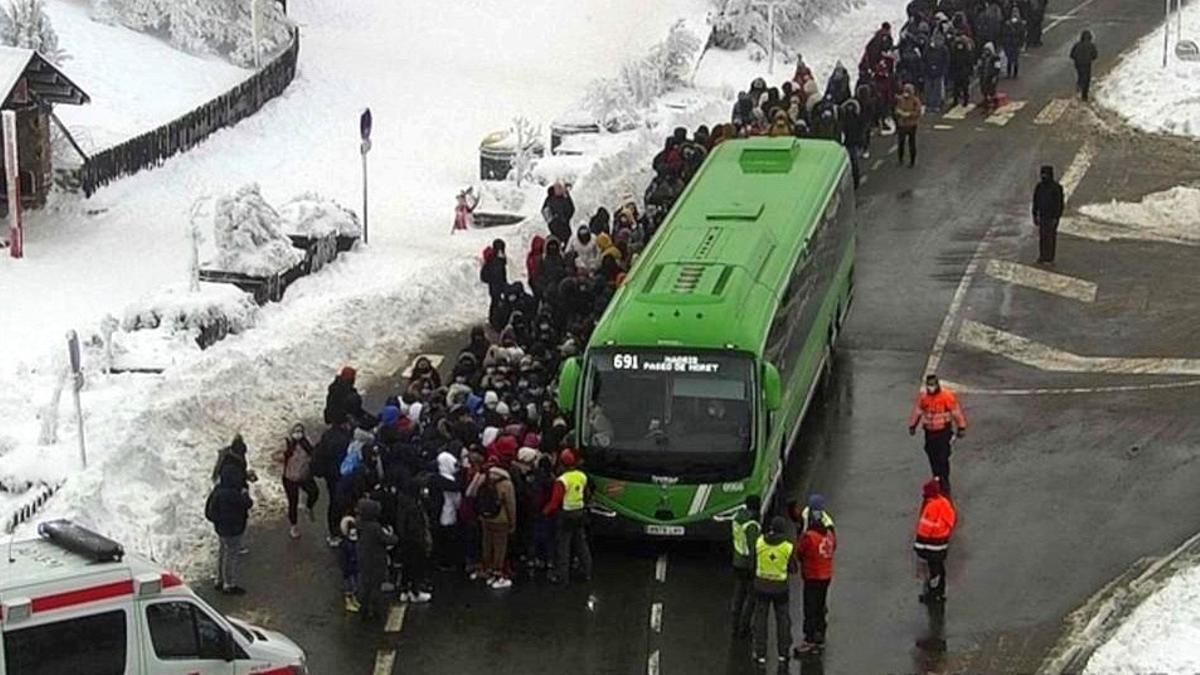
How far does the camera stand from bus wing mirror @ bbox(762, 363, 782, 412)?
824 inches

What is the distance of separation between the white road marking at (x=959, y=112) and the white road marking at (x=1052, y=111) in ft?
4.48

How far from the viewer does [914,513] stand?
22.3m

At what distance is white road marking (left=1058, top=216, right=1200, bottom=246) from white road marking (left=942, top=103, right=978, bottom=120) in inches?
288

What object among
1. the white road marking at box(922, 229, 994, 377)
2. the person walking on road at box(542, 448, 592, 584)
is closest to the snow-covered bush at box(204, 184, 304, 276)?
the white road marking at box(922, 229, 994, 377)

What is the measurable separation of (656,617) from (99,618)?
6342mm

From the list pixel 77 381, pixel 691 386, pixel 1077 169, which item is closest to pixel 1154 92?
pixel 1077 169

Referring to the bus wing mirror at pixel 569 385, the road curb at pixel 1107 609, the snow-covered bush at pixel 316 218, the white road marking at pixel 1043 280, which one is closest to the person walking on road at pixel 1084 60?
the white road marking at pixel 1043 280

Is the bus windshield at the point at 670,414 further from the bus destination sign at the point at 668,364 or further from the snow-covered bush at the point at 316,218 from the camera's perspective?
the snow-covered bush at the point at 316,218

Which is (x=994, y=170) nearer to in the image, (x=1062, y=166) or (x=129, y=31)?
(x=1062, y=166)

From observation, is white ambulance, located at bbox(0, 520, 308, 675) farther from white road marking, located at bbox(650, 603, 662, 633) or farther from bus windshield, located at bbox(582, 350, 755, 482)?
bus windshield, located at bbox(582, 350, 755, 482)

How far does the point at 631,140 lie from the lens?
125ft

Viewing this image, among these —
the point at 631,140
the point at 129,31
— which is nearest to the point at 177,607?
the point at 631,140

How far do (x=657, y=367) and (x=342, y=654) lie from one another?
4.39 m

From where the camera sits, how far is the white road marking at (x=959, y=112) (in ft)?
135
